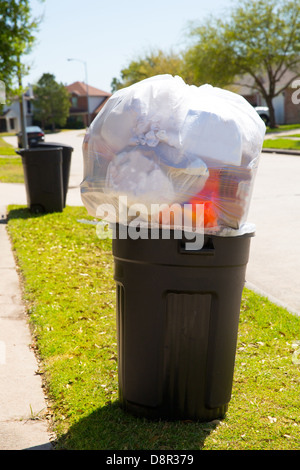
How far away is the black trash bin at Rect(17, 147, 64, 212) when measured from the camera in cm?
939

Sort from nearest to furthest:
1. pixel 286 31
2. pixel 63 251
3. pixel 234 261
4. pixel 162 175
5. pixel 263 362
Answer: pixel 162 175
pixel 234 261
pixel 263 362
pixel 63 251
pixel 286 31

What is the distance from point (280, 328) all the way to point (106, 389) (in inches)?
69.1

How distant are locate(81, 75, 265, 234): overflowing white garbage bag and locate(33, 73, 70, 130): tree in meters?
77.0

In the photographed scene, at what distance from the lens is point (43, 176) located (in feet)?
31.2

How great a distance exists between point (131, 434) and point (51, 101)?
77.7 metres

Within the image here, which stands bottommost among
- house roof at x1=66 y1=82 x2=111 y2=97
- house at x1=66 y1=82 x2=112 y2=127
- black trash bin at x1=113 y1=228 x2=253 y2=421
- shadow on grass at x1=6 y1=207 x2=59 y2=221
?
house at x1=66 y1=82 x2=112 y2=127

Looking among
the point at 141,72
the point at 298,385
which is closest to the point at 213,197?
the point at 298,385

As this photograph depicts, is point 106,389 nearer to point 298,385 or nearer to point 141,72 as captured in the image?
point 298,385

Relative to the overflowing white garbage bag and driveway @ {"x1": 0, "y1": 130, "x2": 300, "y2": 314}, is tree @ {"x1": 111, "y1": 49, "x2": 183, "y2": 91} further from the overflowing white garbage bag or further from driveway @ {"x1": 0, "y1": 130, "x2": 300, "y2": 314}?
the overflowing white garbage bag

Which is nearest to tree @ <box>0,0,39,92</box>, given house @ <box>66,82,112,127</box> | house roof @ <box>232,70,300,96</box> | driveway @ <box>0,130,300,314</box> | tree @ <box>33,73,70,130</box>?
driveway @ <box>0,130,300,314</box>

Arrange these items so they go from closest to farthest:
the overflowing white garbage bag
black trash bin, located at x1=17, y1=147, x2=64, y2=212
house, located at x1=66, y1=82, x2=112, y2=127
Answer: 1. the overflowing white garbage bag
2. black trash bin, located at x1=17, y1=147, x2=64, y2=212
3. house, located at x1=66, y1=82, x2=112, y2=127

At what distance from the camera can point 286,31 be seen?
129 feet

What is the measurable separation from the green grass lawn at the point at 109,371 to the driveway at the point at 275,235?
1.82 ft

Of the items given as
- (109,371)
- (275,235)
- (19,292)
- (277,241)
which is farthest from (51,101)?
(109,371)
